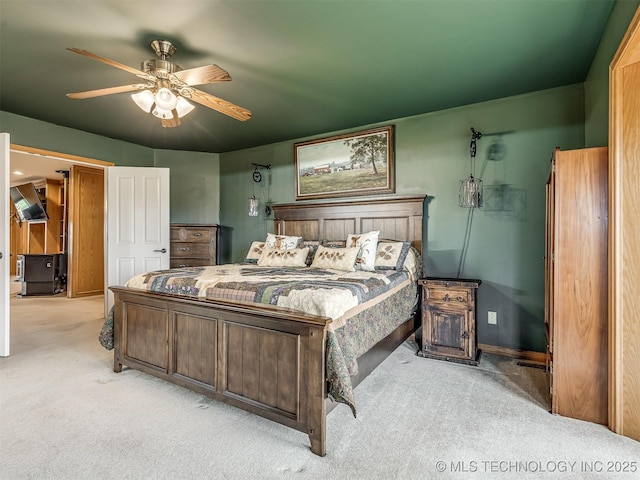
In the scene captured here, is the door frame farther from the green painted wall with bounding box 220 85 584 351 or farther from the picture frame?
the picture frame

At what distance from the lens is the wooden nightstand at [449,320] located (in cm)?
299

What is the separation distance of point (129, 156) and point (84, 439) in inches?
165

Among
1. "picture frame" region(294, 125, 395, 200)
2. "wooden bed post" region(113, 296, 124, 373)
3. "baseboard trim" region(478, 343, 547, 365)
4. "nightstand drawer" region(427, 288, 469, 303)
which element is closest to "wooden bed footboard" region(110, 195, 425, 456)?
"wooden bed post" region(113, 296, 124, 373)

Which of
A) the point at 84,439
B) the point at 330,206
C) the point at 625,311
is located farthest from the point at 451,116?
the point at 84,439

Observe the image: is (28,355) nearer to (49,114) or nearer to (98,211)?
(49,114)

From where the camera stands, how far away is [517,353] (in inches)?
126

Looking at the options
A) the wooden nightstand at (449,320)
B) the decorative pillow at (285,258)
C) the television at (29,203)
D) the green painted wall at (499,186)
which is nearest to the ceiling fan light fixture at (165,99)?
the decorative pillow at (285,258)

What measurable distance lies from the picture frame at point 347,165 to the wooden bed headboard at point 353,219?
19 cm

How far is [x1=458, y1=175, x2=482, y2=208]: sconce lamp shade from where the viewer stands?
132 inches

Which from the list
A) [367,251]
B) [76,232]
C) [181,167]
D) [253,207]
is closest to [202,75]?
[367,251]

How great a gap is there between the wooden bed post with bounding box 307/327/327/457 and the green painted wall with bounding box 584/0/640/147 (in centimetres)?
222

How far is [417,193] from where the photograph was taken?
3781 mm

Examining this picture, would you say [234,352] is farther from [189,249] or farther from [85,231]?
[85,231]

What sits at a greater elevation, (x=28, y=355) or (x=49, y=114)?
(x=49, y=114)
